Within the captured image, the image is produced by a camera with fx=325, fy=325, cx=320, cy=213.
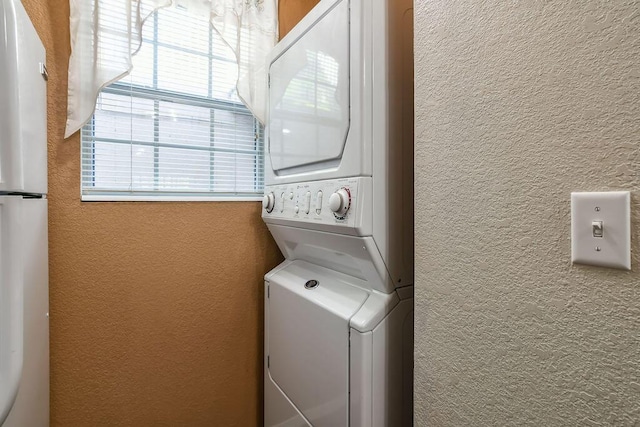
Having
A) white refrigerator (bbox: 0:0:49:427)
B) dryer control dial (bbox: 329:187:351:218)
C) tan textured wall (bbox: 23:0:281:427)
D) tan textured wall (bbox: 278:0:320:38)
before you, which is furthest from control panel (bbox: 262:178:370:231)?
tan textured wall (bbox: 278:0:320:38)

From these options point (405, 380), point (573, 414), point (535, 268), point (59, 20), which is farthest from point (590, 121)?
point (59, 20)

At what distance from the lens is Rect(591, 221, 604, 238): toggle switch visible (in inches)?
20.1

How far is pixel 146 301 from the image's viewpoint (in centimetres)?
152

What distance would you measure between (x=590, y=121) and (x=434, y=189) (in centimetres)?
33

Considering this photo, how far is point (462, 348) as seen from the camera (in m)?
0.74

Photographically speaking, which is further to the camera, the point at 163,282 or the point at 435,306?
the point at 163,282

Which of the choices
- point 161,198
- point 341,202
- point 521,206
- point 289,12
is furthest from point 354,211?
point 289,12

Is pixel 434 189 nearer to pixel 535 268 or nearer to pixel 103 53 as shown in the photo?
pixel 535 268

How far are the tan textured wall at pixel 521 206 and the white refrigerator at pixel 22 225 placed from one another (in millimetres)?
960

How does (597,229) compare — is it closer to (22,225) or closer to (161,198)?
(22,225)

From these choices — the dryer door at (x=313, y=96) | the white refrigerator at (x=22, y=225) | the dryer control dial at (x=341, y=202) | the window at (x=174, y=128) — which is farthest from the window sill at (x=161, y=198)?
the dryer control dial at (x=341, y=202)

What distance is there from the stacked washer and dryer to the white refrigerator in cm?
81

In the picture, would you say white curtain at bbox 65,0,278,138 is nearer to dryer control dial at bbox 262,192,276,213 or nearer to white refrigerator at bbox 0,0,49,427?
white refrigerator at bbox 0,0,49,427

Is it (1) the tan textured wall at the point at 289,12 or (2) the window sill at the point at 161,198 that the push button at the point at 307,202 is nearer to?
(2) the window sill at the point at 161,198
